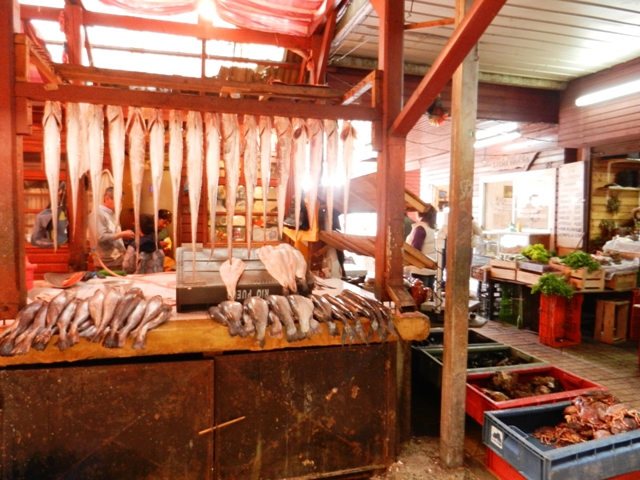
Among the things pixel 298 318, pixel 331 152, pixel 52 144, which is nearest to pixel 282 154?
pixel 331 152

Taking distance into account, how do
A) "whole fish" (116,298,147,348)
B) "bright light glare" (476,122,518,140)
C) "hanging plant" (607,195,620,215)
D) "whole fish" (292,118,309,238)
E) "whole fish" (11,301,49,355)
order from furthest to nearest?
1. "bright light glare" (476,122,518,140)
2. "hanging plant" (607,195,620,215)
3. "whole fish" (292,118,309,238)
4. "whole fish" (116,298,147,348)
5. "whole fish" (11,301,49,355)

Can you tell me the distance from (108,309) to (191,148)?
1440 millimetres

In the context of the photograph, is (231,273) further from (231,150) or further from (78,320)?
(78,320)

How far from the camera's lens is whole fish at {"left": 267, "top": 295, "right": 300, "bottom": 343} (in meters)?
3.23

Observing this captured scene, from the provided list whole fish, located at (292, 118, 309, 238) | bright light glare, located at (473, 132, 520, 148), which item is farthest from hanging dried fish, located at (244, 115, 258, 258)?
bright light glare, located at (473, 132, 520, 148)

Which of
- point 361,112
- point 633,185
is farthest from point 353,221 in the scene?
point 361,112

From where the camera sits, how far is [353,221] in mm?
21578

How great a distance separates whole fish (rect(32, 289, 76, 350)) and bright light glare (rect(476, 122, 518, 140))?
11.9m

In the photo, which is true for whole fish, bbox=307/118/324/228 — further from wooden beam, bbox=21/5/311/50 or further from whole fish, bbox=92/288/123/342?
wooden beam, bbox=21/5/311/50

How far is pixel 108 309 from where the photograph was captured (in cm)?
315

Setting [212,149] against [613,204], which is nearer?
[212,149]

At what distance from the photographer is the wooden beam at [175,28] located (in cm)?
526

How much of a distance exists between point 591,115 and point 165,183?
10445 mm

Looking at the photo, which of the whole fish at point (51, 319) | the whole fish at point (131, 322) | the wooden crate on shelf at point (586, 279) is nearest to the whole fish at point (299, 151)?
the whole fish at point (131, 322)
